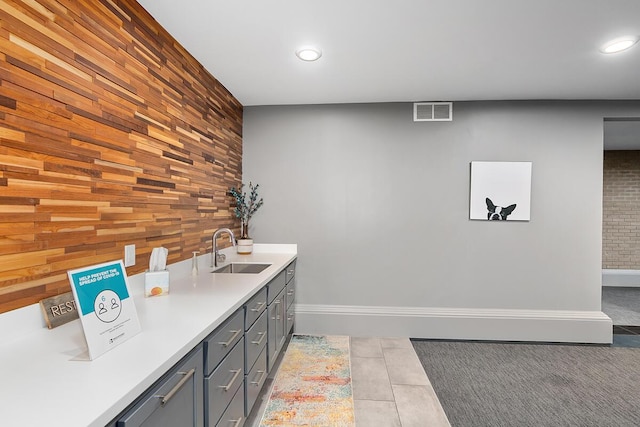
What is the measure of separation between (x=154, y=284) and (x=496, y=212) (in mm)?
3196

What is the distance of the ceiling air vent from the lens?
3.40m

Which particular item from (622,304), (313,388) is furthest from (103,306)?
(622,304)

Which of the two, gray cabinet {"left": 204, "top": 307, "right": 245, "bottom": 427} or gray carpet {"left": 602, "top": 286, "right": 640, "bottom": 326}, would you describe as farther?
gray carpet {"left": 602, "top": 286, "right": 640, "bottom": 326}

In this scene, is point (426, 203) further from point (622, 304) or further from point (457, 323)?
point (622, 304)

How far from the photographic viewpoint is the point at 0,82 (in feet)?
3.60

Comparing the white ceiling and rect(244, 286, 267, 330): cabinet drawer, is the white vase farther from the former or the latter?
the white ceiling

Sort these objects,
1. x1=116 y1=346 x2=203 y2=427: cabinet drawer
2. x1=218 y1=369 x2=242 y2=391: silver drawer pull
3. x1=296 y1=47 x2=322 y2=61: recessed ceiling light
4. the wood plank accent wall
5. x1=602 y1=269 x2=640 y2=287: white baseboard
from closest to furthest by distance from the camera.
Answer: x1=116 y1=346 x2=203 y2=427: cabinet drawer, the wood plank accent wall, x1=218 y1=369 x2=242 y2=391: silver drawer pull, x1=296 y1=47 x2=322 y2=61: recessed ceiling light, x1=602 y1=269 x2=640 y2=287: white baseboard

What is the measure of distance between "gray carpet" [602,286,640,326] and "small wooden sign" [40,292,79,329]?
535 cm

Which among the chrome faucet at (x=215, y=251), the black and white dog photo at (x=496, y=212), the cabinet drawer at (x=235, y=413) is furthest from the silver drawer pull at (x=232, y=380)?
the black and white dog photo at (x=496, y=212)

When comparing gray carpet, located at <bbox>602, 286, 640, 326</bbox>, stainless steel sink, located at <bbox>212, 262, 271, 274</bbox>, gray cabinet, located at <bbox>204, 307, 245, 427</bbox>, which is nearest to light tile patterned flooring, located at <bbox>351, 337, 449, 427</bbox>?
gray cabinet, located at <bbox>204, 307, 245, 427</bbox>

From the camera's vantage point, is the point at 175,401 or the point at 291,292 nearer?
the point at 175,401

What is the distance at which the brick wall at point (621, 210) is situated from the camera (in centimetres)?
601

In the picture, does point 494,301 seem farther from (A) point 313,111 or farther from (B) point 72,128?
(B) point 72,128

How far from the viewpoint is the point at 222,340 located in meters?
1.50
